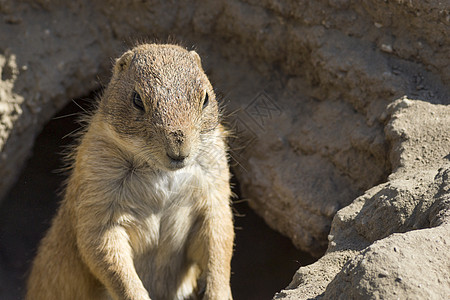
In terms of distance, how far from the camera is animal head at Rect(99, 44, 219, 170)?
4270 mm

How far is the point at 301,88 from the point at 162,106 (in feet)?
9.63

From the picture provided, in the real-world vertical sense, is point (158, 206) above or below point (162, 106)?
below

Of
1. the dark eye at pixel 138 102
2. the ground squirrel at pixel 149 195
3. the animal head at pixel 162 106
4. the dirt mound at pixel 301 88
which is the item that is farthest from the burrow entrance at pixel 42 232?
the dark eye at pixel 138 102

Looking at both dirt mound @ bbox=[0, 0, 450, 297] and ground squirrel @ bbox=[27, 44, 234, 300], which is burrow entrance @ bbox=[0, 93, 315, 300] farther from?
ground squirrel @ bbox=[27, 44, 234, 300]

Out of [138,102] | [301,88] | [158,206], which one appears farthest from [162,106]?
[301,88]

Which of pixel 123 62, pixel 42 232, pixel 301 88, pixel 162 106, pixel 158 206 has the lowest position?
pixel 42 232

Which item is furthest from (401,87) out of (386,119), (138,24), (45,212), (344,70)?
(45,212)

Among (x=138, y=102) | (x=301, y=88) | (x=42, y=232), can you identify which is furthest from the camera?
(x=42, y=232)

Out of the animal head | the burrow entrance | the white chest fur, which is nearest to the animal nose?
the animal head

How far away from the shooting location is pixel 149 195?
491 centimetres

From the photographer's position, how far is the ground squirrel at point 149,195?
14.6 ft

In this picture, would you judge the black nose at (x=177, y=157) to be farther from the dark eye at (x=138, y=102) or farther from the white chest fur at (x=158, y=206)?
the white chest fur at (x=158, y=206)

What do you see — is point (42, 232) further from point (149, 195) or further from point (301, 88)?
point (301, 88)

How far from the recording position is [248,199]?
733 cm
